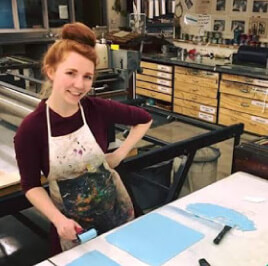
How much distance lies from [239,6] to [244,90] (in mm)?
1270

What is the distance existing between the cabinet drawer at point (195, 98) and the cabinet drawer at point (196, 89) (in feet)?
0.13

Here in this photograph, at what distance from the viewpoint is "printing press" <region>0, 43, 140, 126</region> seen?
2.47 meters

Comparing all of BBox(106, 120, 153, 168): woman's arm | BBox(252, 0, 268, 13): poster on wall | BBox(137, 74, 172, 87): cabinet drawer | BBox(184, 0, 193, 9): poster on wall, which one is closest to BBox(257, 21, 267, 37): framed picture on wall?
BBox(252, 0, 268, 13): poster on wall

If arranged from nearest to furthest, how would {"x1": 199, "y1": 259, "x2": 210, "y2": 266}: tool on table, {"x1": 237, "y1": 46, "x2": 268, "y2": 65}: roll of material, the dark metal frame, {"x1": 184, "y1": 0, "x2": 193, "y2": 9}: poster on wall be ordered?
{"x1": 199, "y1": 259, "x2": 210, "y2": 266}: tool on table < the dark metal frame < {"x1": 237, "y1": 46, "x2": 268, "y2": 65}: roll of material < {"x1": 184, "y1": 0, "x2": 193, "y2": 9}: poster on wall

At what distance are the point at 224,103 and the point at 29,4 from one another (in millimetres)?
3559

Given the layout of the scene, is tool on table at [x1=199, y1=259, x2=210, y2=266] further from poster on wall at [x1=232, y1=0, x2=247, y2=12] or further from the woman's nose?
poster on wall at [x1=232, y1=0, x2=247, y2=12]

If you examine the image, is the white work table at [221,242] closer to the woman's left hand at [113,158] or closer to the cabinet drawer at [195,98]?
the woman's left hand at [113,158]

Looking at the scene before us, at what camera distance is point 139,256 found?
3.96 feet

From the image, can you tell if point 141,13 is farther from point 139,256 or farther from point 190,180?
point 139,256

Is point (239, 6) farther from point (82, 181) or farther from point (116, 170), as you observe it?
point (82, 181)

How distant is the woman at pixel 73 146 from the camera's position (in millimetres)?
1272

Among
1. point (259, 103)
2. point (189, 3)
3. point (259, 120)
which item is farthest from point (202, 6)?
point (259, 120)

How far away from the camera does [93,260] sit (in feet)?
3.89

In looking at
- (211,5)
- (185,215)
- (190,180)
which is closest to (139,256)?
(185,215)
